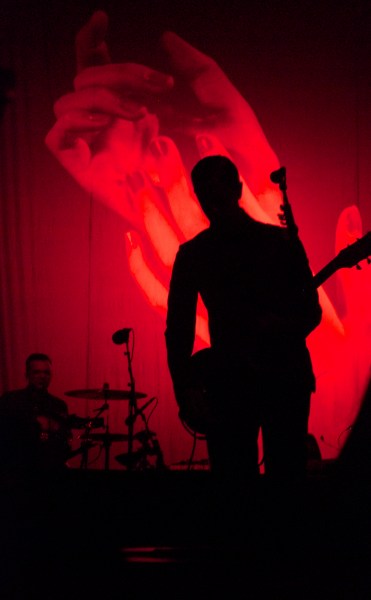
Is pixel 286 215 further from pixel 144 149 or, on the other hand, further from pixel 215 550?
pixel 144 149

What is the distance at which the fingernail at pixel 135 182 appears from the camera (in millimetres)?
6066

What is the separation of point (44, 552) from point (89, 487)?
650 millimetres

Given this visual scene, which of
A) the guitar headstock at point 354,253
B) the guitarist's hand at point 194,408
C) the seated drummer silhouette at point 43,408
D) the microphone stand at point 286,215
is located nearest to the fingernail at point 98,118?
the seated drummer silhouette at point 43,408

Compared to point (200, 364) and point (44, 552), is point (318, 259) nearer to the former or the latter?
point (200, 364)

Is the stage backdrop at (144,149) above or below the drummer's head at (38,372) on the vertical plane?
above

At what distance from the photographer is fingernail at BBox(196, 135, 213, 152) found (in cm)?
612

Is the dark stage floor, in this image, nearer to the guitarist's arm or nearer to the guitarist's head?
the guitarist's arm

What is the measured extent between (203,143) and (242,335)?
16.5 ft

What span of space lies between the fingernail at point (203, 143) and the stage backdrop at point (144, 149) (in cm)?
2

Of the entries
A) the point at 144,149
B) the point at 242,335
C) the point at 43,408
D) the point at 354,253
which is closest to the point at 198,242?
the point at 242,335

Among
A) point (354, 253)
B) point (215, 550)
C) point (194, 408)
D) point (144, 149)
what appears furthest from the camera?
point (144, 149)

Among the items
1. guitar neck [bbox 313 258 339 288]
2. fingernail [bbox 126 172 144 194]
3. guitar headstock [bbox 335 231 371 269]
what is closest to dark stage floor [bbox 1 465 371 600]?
guitar neck [bbox 313 258 339 288]

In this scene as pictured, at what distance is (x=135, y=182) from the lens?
607cm

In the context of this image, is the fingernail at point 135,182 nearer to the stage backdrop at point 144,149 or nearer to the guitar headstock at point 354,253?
the stage backdrop at point 144,149
